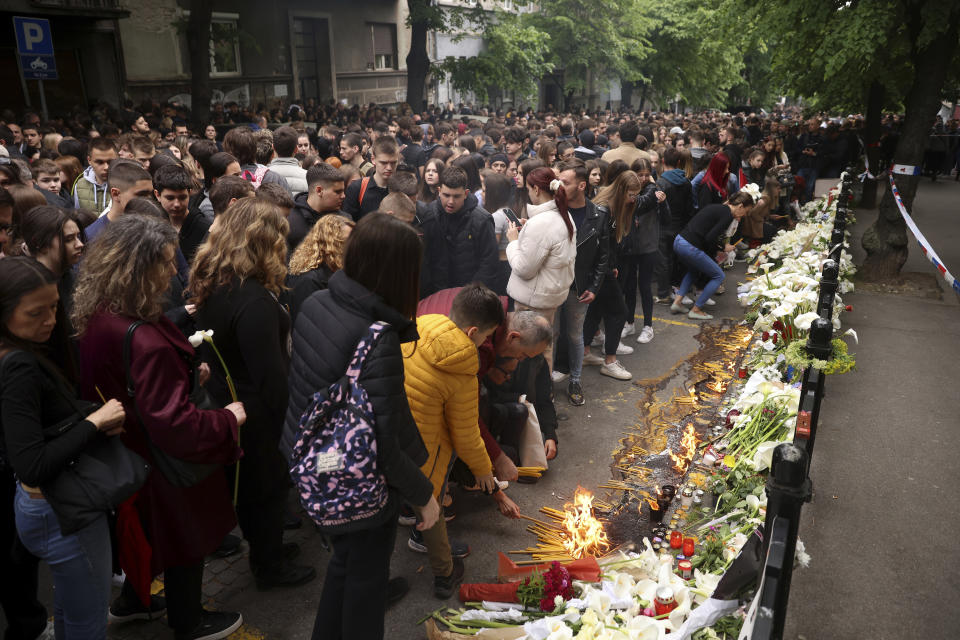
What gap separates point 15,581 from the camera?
303 centimetres

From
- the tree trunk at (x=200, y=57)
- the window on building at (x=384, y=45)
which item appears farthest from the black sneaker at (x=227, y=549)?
the window on building at (x=384, y=45)

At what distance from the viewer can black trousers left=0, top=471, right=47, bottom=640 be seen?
2.96 metres

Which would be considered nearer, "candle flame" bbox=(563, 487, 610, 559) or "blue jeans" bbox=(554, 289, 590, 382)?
"candle flame" bbox=(563, 487, 610, 559)

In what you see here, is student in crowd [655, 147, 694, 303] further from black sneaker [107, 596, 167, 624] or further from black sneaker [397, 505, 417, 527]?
black sneaker [107, 596, 167, 624]

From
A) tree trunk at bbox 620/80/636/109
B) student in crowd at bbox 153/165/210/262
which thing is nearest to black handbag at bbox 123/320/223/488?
student in crowd at bbox 153/165/210/262

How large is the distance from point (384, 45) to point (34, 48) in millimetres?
21632

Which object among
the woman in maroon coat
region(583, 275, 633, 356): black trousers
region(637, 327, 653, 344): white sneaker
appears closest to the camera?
the woman in maroon coat

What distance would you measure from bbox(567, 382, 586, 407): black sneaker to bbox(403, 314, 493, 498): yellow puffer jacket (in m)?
2.85

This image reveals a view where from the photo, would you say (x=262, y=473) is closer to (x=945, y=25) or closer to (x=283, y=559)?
(x=283, y=559)

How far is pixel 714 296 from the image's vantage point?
30.0ft

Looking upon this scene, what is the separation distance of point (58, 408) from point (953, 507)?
517 cm

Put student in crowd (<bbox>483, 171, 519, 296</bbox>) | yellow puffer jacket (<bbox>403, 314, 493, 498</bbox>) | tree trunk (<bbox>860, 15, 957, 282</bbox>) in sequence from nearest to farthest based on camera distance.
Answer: yellow puffer jacket (<bbox>403, 314, 493, 498</bbox>) < student in crowd (<bbox>483, 171, 519, 296</bbox>) < tree trunk (<bbox>860, 15, 957, 282</bbox>)

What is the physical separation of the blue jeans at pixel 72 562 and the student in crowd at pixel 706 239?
6.84 metres

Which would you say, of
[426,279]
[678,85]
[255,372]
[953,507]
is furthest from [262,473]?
[678,85]
